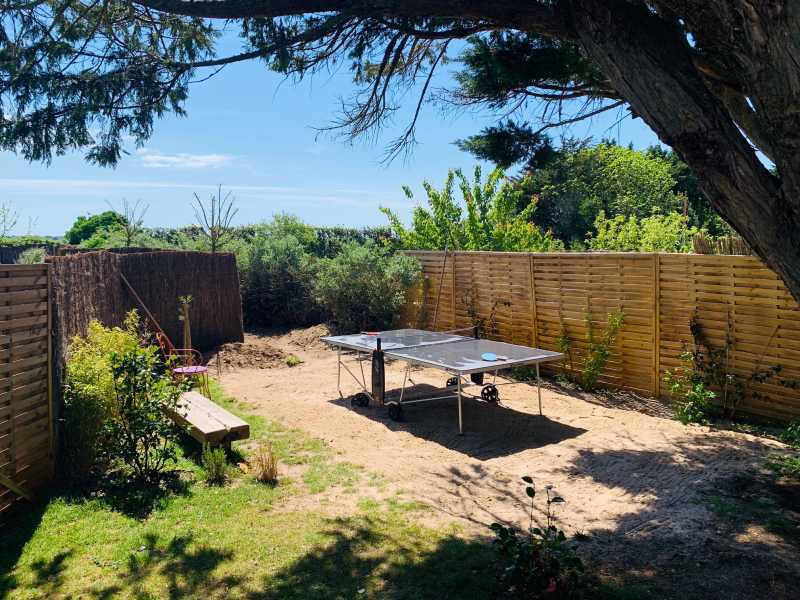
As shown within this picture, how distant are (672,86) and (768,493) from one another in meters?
3.65

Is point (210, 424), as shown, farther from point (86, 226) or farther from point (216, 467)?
point (86, 226)

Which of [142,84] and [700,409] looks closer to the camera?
[142,84]

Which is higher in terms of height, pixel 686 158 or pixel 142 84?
pixel 142 84

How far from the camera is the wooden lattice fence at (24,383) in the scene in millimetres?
4809

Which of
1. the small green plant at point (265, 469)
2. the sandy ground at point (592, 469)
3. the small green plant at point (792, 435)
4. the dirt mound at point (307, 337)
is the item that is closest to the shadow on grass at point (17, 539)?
the small green plant at point (265, 469)

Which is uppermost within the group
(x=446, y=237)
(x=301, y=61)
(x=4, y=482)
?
(x=301, y=61)

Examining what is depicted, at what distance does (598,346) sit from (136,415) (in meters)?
6.36

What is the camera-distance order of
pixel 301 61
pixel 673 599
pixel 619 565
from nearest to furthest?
pixel 673 599, pixel 619 565, pixel 301 61

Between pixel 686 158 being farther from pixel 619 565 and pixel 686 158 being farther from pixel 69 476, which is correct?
pixel 69 476

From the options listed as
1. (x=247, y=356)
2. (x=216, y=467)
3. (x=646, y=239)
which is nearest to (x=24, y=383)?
(x=216, y=467)

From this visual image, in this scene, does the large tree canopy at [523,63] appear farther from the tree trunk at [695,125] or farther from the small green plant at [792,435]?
the small green plant at [792,435]

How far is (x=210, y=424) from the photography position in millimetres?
6410

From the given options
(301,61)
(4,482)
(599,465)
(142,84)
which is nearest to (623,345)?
(599,465)

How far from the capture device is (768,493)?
544cm
